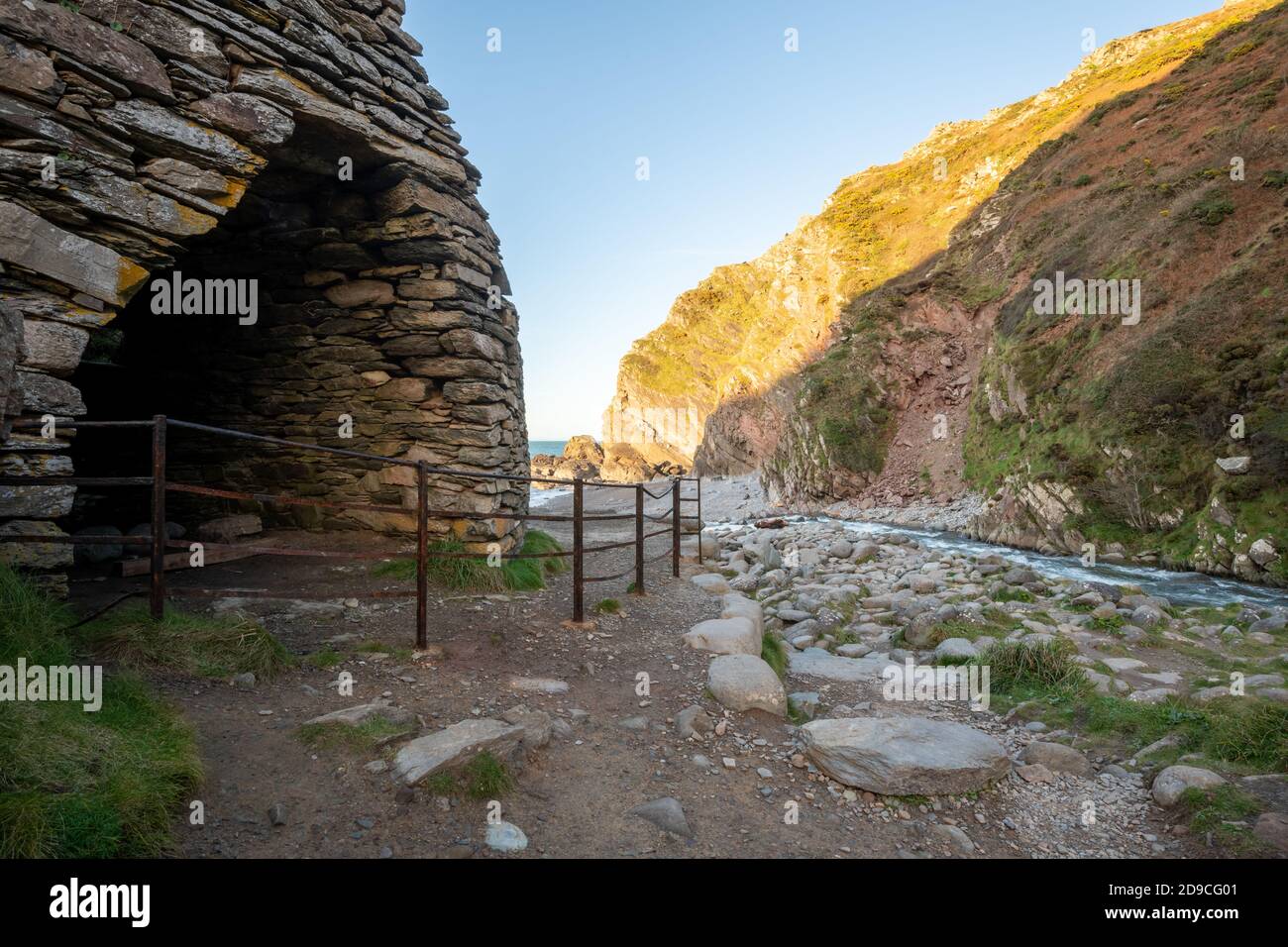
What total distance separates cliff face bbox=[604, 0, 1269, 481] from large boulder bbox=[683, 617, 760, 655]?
1846cm

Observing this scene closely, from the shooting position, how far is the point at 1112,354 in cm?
1348

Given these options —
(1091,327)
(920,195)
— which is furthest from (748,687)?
(920,195)

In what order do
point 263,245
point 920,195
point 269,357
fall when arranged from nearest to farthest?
point 263,245 < point 269,357 < point 920,195

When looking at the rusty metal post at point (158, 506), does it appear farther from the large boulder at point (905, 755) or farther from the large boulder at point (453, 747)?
the large boulder at point (905, 755)

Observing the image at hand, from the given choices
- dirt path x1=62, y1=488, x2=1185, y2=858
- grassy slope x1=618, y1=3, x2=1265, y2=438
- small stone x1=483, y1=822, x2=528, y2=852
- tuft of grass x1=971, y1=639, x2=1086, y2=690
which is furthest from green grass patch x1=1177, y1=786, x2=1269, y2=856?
grassy slope x1=618, y1=3, x2=1265, y2=438

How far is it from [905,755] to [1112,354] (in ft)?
46.1

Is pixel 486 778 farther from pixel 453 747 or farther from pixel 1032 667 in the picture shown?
pixel 1032 667

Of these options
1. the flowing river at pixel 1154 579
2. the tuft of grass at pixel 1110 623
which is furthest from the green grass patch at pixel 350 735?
the flowing river at pixel 1154 579

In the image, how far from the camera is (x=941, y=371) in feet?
74.2

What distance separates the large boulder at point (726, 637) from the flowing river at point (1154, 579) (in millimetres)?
6818

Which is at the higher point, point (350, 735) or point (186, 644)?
point (186, 644)

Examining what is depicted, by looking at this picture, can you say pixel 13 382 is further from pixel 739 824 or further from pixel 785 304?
pixel 785 304

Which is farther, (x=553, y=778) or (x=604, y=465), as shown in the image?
(x=604, y=465)

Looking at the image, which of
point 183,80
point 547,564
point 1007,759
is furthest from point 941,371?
point 183,80
